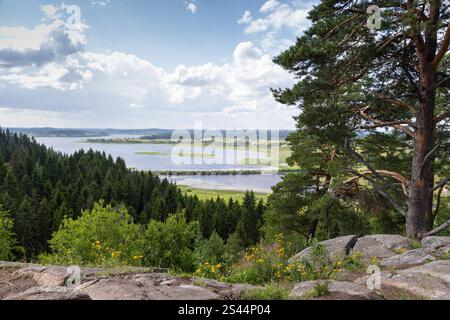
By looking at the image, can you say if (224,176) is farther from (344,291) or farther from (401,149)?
(344,291)

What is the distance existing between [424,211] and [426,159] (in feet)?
5.79

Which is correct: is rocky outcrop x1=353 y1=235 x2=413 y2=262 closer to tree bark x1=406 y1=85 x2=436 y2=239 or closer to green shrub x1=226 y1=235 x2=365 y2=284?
green shrub x1=226 y1=235 x2=365 y2=284

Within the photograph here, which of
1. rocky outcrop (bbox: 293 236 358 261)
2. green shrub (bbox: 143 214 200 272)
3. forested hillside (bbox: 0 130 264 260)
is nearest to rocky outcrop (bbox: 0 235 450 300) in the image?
rocky outcrop (bbox: 293 236 358 261)

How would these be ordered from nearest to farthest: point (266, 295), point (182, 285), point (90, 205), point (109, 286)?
1. point (266, 295)
2. point (109, 286)
3. point (182, 285)
4. point (90, 205)

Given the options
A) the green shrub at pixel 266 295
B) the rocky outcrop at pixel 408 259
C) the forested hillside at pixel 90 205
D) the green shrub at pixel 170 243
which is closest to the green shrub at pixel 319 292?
the green shrub at pixel 266 295

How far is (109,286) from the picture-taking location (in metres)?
4.47

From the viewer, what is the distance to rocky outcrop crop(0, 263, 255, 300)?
4082 millimetres

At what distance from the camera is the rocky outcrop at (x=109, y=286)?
408 cm

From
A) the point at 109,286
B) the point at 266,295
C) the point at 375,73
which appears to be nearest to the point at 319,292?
the point at 266,295

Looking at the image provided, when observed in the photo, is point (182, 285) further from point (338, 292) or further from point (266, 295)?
point (338, 292)

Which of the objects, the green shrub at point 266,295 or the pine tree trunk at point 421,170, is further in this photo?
the pine tree trunk at point 421,170

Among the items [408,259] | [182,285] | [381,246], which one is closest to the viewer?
[182,285]

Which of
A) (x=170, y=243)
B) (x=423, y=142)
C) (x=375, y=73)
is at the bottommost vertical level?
(x=170, y=243)

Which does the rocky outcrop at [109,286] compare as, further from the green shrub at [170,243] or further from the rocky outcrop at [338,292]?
the green shrub at [170,243]
